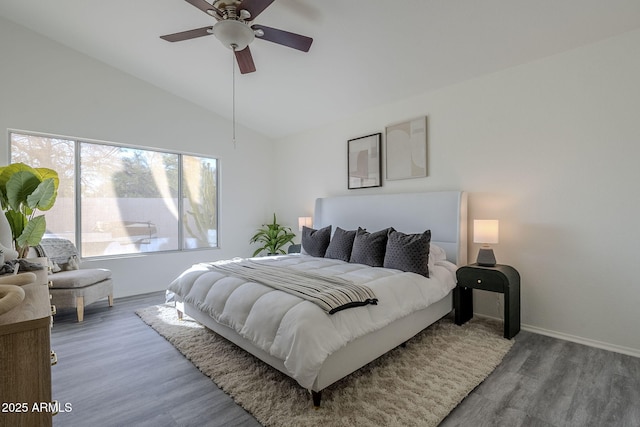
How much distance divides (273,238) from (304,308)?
3685 mm

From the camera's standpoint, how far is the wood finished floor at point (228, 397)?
5.74 ft

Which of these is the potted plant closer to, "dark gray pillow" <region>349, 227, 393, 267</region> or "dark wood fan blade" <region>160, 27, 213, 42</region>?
"dark gray pillow" <region>349, 227, 393, 267</region>

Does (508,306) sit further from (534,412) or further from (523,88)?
(523,88)

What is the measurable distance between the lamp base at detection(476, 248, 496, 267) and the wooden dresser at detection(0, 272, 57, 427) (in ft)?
10.7

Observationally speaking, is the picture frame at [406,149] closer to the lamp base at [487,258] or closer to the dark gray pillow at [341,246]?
the dark gray pillow at [341,246]

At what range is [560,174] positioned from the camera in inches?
111

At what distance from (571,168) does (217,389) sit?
11.7ft

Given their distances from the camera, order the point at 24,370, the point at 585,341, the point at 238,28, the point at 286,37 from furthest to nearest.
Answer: the point at 585,341, the point at 286,37, the point at 238,28, the point at 24,370

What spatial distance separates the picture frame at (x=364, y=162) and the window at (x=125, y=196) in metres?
2.57

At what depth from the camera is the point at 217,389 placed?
2.05 meters

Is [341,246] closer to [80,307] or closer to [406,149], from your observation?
[406,149]

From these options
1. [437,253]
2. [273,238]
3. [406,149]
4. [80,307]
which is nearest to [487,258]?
[437,253]

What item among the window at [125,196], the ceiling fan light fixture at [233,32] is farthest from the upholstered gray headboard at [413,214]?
the ceiling fan light fixture at [233,32]

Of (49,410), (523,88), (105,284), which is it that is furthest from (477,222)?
(105,284)
